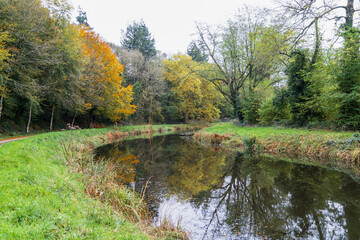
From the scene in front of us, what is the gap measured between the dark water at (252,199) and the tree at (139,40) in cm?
3720

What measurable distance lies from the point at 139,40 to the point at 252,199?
140ft

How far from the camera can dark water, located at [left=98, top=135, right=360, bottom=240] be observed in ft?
14.9

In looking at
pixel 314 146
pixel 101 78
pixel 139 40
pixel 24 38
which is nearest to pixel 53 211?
pixel 24 38

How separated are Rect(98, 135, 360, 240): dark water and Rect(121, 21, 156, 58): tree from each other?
122ft

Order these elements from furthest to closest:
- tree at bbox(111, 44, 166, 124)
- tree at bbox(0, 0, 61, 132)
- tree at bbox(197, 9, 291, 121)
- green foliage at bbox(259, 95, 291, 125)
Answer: tree at bbox(111, 44, 166, 124) < tree at bbox(197, 9, 291, 121) < green foliage at bbox(259, 95, 291, 125) < tree at bbox(0, 0, 61, 132)

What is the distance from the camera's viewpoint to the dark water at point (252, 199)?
4.55 metres

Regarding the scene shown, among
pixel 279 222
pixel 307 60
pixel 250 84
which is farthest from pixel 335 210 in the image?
pixel 250 84

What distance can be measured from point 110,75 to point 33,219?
20144 millimetres

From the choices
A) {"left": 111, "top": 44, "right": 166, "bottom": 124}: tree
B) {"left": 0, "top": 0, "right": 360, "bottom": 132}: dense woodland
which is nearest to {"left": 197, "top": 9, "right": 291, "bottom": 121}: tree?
{"left": 0, "top": 0, "right": 360, "bottom": 132}: dense woodland

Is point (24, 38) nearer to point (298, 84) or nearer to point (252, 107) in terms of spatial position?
point (298, 84)

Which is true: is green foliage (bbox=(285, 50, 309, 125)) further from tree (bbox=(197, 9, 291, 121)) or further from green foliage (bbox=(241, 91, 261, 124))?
tree (bbox=(197, 9, 291, 121))

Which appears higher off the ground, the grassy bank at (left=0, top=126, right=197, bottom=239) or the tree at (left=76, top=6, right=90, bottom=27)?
the tree at (left=76, top=6, right=90, bottom=27)

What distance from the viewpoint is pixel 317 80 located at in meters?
13.4

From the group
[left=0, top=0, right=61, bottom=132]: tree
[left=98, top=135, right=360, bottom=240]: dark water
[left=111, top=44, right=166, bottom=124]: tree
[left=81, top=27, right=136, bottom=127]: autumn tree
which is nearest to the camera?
[left=98, top=135, right=360, bottom=240]: dark water
